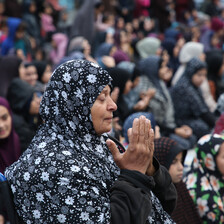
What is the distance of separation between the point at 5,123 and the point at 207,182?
65.0 inches

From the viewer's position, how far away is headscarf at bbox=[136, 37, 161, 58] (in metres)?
8.48

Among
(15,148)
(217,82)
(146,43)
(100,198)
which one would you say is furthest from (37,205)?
(146,43)

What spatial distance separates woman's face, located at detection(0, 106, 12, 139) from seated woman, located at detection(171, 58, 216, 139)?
290 cm

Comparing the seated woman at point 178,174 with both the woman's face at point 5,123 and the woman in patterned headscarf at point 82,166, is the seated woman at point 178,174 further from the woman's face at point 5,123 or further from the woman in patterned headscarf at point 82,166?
the woman's face at point 5,123

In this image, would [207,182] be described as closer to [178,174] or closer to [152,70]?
[178,174]

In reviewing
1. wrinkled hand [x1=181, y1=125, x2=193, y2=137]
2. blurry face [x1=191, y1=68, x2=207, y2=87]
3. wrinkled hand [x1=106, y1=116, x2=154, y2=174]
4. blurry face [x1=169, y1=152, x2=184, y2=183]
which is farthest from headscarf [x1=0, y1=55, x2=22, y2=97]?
wrinkled hand [x1=106, y1=116, x2=154, y2=174]

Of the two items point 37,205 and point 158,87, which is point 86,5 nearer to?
point 158,87

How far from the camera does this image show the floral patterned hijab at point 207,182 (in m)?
2.81

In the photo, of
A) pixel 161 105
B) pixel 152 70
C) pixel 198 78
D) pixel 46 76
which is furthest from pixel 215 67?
pixel 46 76

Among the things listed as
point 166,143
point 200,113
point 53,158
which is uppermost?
point 53,158

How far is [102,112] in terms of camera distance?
71.2 inches

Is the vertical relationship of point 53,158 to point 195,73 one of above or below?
above

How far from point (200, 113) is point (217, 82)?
1.39 metres

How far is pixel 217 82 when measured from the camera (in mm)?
6766
